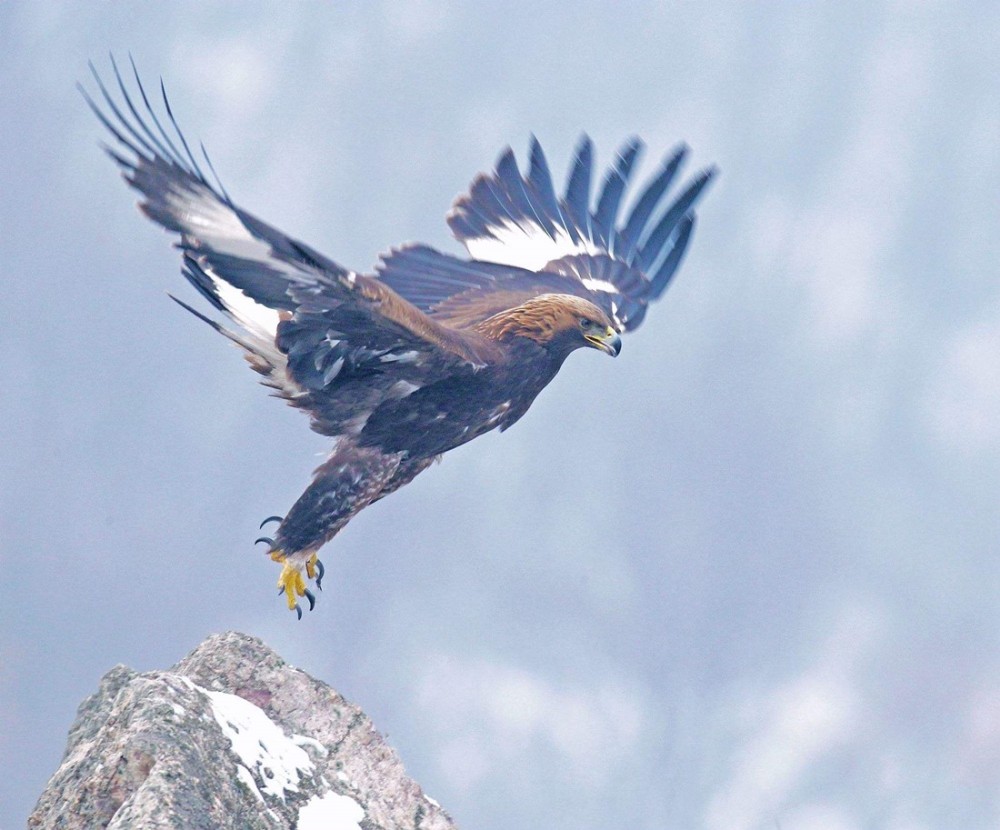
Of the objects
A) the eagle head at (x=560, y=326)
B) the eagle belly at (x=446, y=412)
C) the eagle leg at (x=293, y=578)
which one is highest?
the eagle head at (x=560, y=326)

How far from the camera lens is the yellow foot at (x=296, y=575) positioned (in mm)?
9727

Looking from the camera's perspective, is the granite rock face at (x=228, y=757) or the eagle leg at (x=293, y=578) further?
the eagle leg at (x=293, y=578)

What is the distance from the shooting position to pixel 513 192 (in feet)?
44.5

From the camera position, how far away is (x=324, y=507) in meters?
9.69

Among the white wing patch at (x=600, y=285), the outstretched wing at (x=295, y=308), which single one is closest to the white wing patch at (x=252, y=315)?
the outstretched wing at (x=295, y=308)

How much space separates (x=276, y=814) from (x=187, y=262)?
362cm

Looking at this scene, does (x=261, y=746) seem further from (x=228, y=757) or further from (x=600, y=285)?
(x=600, y=285)

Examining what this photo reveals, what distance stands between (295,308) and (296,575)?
206 cm

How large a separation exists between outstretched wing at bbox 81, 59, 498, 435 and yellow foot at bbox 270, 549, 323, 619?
93 cm

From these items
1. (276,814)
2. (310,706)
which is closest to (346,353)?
(310,706)

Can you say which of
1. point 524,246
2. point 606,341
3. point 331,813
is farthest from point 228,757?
point 524,246

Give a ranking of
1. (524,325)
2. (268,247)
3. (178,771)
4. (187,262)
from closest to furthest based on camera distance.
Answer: (178,771) → (268,247) → (187,262) → (524,325)

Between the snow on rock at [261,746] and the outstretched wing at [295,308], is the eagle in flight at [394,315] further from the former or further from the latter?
the snow on rock at [261,746]

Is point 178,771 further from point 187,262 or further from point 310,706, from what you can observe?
point 187,262
